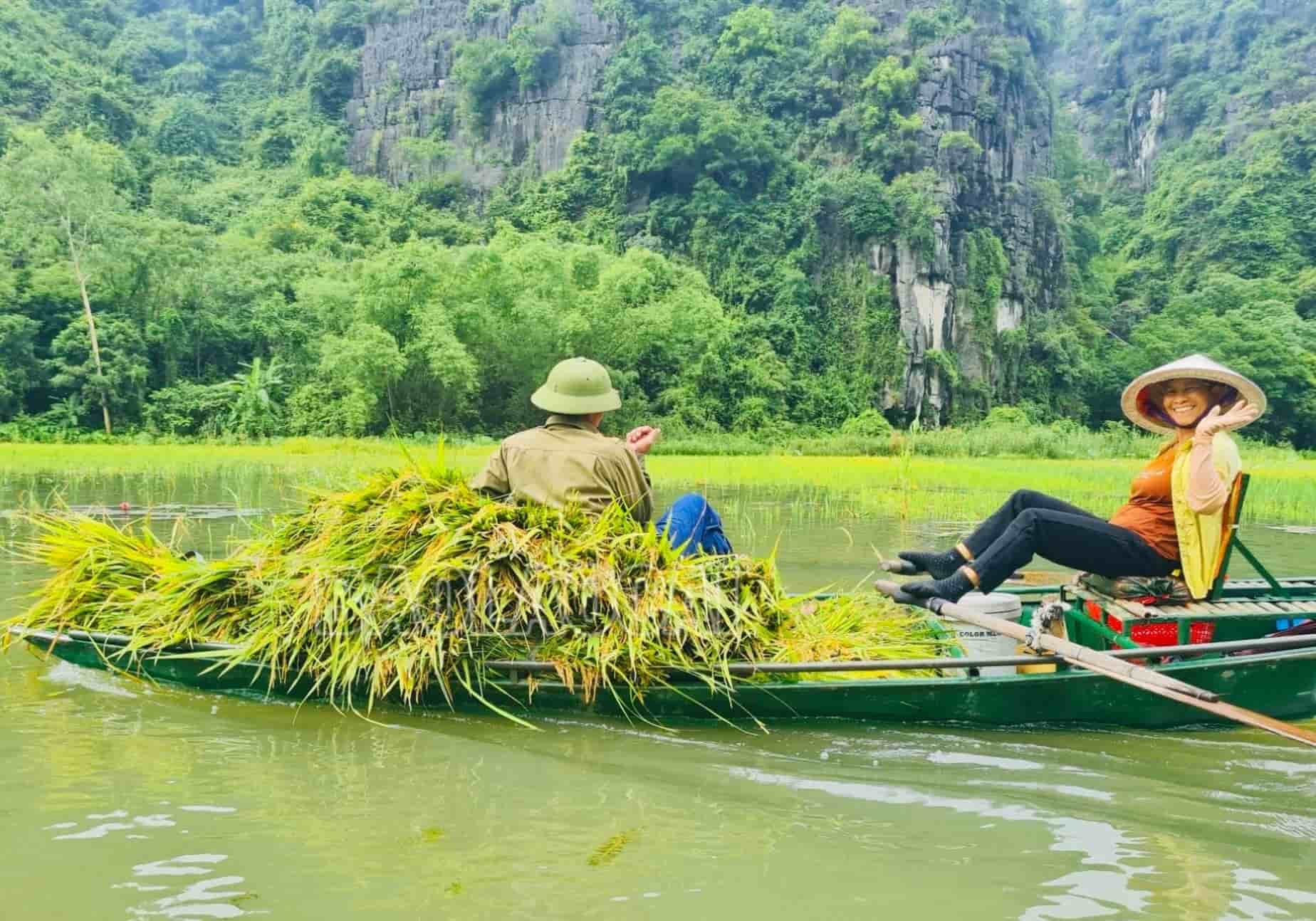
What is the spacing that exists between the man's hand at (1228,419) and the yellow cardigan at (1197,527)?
0.09 m

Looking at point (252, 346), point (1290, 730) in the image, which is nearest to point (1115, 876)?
point (1290, 730)

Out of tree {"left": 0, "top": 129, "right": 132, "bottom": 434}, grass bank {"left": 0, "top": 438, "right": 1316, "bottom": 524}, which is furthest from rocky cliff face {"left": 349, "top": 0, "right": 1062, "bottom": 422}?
tree {"left": 0, "top": 129, "right": 132, "bottom": 434}

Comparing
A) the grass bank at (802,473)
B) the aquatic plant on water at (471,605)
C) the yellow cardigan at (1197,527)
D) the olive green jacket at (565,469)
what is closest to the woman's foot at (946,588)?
the aquatic plant on water at (471,605)

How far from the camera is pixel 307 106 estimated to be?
6056 centimetres

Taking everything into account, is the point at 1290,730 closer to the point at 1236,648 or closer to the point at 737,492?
the point at 1236,648

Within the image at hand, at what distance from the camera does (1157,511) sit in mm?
4867

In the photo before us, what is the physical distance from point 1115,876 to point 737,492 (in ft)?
43.2

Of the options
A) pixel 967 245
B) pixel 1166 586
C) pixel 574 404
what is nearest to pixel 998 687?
pixel 1166 586

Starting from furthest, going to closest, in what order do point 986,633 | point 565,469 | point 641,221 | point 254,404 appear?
point 641,221, point 254,404, point 986,633, point 565,469

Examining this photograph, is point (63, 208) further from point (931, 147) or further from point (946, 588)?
point (946, 588)

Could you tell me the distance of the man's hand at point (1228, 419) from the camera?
14.3ft

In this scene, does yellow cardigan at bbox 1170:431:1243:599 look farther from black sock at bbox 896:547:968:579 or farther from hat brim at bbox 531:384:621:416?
hat brim at bbox 531:384:621:416

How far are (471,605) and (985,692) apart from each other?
2007 millimetres

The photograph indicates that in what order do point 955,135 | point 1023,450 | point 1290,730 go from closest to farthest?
point 1290,730
point 1023,450
point 955,135
